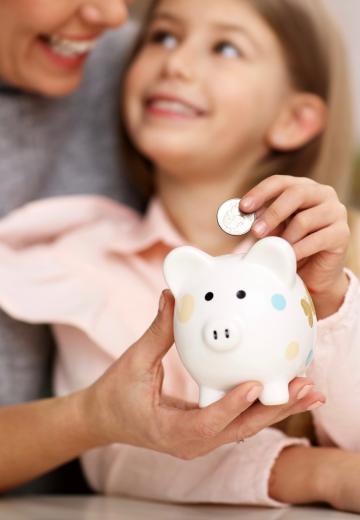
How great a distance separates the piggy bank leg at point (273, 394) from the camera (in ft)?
2.41

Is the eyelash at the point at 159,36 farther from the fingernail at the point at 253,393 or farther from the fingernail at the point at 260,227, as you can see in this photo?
the fingernail at the point at 253,393

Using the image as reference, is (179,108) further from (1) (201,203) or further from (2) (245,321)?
(2) (245,321)

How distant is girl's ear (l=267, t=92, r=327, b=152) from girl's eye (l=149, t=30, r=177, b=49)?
0.21 m

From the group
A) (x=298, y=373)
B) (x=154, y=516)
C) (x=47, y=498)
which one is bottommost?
(x=47, y=498)

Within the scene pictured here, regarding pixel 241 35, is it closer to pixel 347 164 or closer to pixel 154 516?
pixel 347 164

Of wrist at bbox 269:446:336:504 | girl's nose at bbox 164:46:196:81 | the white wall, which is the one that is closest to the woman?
girl's nose at bbox 164:46:196:81

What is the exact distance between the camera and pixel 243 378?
0.73 meters

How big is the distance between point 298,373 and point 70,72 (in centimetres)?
76

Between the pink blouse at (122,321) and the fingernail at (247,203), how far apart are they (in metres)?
0.20

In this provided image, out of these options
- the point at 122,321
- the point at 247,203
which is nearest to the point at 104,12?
the point at 122,321

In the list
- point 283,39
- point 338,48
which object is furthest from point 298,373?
point 338,48

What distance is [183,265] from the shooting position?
2.55 feet

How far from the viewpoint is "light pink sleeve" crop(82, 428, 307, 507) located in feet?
3.39

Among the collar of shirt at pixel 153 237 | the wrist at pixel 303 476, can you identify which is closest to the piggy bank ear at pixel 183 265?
the wrist at pixel 303 476
